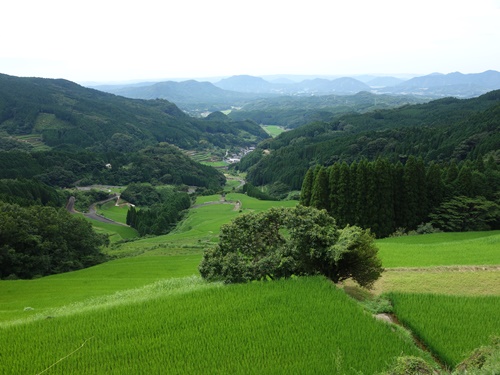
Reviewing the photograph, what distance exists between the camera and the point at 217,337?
10.5 meters

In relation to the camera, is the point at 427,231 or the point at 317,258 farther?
the point at 427,231

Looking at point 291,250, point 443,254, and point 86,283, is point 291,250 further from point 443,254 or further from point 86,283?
point 86,283

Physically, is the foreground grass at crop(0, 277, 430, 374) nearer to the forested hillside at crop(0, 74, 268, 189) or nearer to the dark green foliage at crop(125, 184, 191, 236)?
the dark green foliage at crop(125, 184, 191, 236)

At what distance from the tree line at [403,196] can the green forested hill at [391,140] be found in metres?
29.0

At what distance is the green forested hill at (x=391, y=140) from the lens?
87.9 meters

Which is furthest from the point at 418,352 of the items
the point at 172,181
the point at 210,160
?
the point at 210,160

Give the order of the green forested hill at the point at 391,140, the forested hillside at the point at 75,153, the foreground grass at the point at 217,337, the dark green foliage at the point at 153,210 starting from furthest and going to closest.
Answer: the forested hillside at the point at 75,153 < the green forested hill at the point at 391,140 < the dark green foliage at the point at 153,210 < the foreground grass at the point at 217,337

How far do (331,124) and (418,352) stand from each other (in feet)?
611

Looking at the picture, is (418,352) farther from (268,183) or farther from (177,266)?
(268,183)

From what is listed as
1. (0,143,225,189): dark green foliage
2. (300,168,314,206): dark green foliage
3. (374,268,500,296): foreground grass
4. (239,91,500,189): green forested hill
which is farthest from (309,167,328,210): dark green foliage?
(0,143,225,189): dark green foliage

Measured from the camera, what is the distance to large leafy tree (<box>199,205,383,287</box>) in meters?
14.5

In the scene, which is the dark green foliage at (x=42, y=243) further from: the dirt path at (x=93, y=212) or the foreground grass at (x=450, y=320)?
the dirt path at (x=93, y=212)

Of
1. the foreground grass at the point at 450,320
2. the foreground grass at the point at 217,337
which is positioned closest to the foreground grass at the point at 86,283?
the foreground grass at the point at 217,337

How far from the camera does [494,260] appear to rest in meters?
19.8
